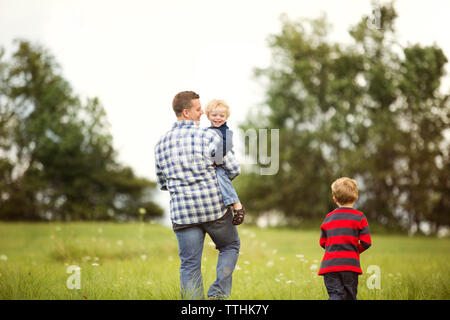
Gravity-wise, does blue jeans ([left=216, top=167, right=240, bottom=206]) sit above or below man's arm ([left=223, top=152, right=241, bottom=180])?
below

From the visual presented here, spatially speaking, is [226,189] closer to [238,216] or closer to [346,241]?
[238,216]

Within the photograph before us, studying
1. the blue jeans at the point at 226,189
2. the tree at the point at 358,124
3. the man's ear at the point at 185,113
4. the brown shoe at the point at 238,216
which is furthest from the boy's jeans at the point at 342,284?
the tree at the point at 358,124

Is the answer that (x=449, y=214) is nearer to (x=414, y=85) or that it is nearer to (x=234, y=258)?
(x=414, y=85)

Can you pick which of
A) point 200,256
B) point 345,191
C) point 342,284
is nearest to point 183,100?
point 200,256

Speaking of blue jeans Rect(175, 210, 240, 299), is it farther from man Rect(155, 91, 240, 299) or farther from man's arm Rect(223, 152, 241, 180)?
man's arm Rect(223, 152, 241, 180)

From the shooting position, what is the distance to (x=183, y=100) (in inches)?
155

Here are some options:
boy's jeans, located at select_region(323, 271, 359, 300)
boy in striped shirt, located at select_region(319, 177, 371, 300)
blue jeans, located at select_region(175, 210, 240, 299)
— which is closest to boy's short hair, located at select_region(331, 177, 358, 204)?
boy in striped shirt, located at select_region(319, 177, 371, 300)

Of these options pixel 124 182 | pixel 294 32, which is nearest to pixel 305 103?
pixel 294 32

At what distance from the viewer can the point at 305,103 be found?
73.8 feet

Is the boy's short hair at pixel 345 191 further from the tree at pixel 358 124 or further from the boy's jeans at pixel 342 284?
the tree at pixel 358 124

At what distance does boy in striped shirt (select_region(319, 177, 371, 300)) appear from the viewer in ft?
11.7

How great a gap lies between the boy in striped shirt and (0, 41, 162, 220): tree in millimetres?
19055

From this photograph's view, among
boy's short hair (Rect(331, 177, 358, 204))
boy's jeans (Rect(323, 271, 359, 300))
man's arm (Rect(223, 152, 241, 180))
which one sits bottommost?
boy's jeans (Rect(323, 271, 359, 300))
